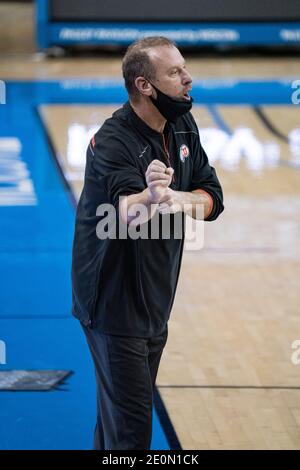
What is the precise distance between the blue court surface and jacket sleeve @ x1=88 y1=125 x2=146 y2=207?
1867 mm

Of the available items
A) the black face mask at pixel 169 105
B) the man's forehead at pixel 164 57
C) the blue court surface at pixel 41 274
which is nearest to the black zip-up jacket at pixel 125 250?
the black face mask at pixel 169 105

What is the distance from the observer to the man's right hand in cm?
382

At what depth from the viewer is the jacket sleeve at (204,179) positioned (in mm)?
4387

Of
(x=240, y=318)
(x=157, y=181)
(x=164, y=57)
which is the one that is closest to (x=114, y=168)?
(x=157, y=181)

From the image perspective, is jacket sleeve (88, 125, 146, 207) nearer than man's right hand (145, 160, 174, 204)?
No

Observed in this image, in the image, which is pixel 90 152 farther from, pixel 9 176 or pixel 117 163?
pixel 9 176

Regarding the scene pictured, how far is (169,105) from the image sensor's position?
4137 mm

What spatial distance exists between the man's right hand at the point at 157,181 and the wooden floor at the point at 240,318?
2047mm

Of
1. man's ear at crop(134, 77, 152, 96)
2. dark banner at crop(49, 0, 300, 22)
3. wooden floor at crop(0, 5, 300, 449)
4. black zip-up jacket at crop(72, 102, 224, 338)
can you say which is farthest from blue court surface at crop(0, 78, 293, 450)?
man's ear at crop(134, 77, 152, 96)

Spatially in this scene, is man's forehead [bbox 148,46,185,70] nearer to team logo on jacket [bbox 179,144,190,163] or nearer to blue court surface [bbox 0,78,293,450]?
team logo on jacket [bbox 179,144,190,163]

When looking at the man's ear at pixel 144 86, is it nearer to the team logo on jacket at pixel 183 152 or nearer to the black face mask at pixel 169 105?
the black face mask at pixel 169 105

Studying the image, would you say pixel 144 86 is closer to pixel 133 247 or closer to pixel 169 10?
pixel 133 247

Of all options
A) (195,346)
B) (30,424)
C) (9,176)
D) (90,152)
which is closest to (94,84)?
(9,176)

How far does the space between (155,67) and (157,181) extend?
1.87 feet
